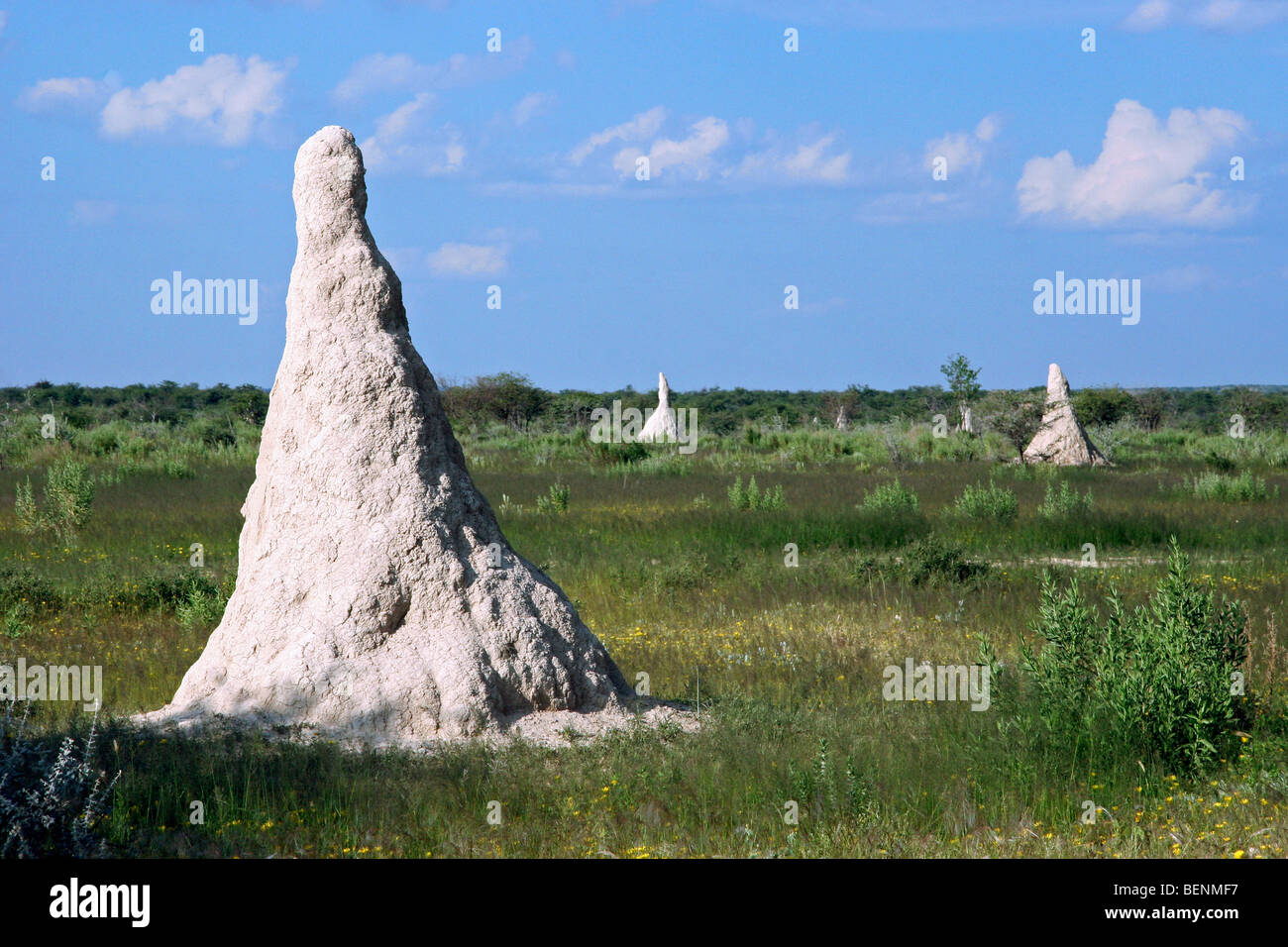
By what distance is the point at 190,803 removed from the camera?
17.4 feet

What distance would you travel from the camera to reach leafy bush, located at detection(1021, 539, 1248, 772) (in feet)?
20.0

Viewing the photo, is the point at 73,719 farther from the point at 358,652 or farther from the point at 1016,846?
the point at 1016,846

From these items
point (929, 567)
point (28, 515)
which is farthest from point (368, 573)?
point (28, 515)

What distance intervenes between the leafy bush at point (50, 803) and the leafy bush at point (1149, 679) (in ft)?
15.6

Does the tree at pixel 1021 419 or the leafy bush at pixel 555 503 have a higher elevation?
the tree at pixel 1021 419

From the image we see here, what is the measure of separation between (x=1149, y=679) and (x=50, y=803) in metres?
5.55

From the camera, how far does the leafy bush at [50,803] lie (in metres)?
4.83

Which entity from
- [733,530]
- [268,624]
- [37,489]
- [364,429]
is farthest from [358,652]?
[37,489]

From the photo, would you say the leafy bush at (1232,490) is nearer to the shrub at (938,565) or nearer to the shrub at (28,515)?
the shrub at (938,565)

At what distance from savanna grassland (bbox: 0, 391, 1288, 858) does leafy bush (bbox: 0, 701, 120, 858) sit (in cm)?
6

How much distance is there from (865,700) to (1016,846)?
8.76 ft

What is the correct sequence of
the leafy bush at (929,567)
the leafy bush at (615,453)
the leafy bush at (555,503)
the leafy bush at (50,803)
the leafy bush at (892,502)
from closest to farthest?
the leafy bush at (50,803), the leafy bush at (929,567), the leafy bush at (892,502), the leafy bush at (555,503), the leafy bush at (615,453)

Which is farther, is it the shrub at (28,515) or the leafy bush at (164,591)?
the shrub at (28,515)

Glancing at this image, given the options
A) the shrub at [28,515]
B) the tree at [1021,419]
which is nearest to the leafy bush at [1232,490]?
the tree at [1021,419]
